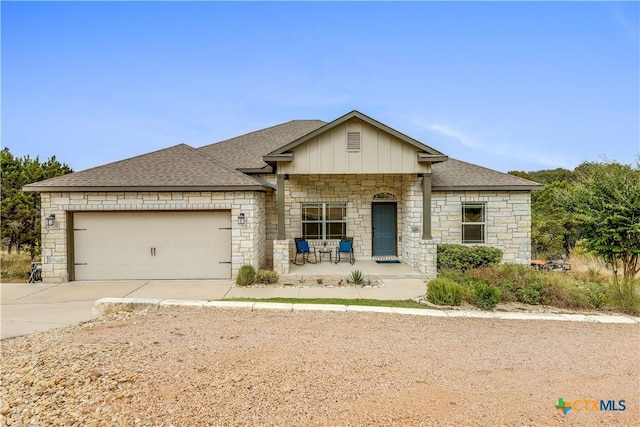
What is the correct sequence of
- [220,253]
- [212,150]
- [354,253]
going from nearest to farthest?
[220,253], [354,253], [212,150]

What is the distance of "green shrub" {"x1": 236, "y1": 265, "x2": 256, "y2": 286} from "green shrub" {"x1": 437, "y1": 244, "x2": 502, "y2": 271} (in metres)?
6.23

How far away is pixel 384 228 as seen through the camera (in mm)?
13547

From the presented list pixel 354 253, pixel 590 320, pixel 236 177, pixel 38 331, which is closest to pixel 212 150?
pixel 236 177

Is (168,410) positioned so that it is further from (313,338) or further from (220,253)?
(220,253)

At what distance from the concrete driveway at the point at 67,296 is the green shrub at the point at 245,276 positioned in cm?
34

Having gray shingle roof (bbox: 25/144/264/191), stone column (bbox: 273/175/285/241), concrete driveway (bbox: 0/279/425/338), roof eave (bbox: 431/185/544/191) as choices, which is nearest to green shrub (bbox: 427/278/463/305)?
concrete driveway (bbox: 0/279/425/338)

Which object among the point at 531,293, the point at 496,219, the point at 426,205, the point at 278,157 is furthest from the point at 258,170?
the point at 531,293

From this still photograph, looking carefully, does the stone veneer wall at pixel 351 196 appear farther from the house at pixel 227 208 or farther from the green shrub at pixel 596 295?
the green shrub at pixel 596 295

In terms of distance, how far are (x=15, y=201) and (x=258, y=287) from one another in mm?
11943

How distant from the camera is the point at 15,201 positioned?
1390 centimetres

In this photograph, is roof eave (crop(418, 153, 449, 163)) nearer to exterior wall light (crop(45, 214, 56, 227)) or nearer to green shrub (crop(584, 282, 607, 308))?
green shrub (crop(584, 282, 607, 308))

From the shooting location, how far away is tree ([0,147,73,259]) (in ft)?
45.8

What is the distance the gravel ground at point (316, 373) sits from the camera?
322cm

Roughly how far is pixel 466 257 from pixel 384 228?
3372 mm
